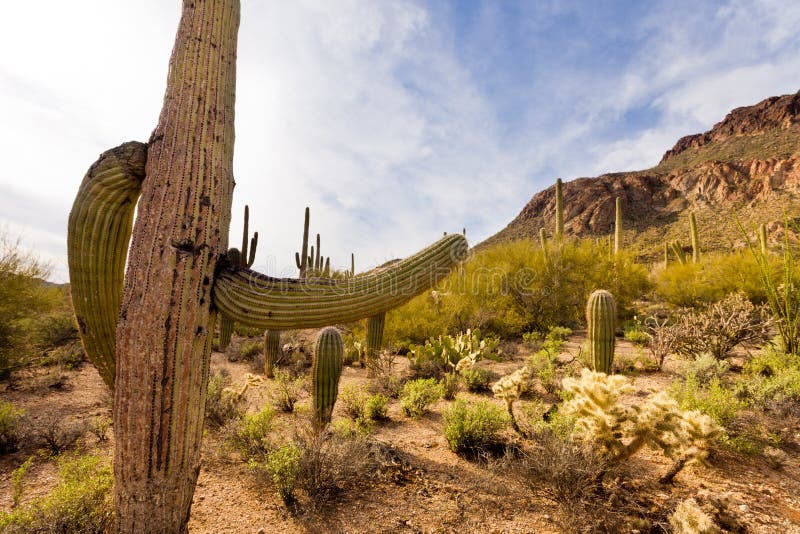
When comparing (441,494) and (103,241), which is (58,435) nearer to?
(103,241)

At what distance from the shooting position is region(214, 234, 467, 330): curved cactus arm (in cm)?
160

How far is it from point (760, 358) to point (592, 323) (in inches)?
115

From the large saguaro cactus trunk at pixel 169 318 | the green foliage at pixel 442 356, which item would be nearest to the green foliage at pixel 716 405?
the green foliage at pixel 442 356

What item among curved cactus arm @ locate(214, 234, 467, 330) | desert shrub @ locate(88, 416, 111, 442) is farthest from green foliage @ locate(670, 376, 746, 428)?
desert shrub @ locate(88, 416, 111, 442)

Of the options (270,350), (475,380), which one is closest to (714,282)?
(475,380)

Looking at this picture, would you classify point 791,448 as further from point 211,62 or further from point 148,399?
point 211,62

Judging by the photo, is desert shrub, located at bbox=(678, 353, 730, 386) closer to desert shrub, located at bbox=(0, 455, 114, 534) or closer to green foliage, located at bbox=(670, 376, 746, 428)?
green foliage, located at bbox=(670, 376, 746, 428)

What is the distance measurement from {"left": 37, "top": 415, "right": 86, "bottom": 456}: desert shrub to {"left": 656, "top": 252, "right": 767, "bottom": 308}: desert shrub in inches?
597

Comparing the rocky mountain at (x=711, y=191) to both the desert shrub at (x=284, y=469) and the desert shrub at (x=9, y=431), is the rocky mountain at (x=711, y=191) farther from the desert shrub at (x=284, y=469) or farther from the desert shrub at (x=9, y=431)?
the desert shrub at (x=9, y=431)

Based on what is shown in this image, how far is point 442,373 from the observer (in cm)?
708

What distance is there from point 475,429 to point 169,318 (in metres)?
3.37

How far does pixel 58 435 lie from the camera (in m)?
4.11

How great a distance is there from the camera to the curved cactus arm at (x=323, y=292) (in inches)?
63.0

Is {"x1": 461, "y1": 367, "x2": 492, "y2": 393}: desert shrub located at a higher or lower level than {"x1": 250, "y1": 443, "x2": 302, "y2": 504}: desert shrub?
higher
